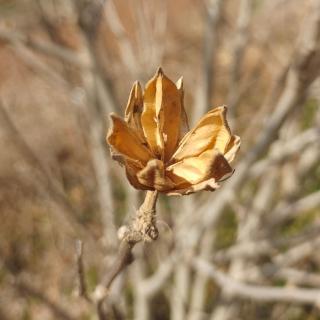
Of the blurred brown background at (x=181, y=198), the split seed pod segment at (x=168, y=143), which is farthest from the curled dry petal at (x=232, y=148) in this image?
the blurred brown background at (x=181, y=198)

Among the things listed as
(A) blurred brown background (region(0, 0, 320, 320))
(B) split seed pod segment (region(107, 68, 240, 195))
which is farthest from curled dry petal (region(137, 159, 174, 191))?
(A) blurred brown background (region(0, 0, 320, 320))

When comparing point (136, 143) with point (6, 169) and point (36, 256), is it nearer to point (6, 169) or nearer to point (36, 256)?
point (36, 256)

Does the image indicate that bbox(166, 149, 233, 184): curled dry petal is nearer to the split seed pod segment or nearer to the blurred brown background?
the split seed pod segment

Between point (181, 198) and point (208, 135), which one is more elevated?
point (181, 198)

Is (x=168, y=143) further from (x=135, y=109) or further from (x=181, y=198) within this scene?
(x=181, y=198)

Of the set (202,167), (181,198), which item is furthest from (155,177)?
(181,198)

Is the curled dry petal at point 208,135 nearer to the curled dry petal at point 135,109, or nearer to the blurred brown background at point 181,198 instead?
the curled dry petal at point 135,109
